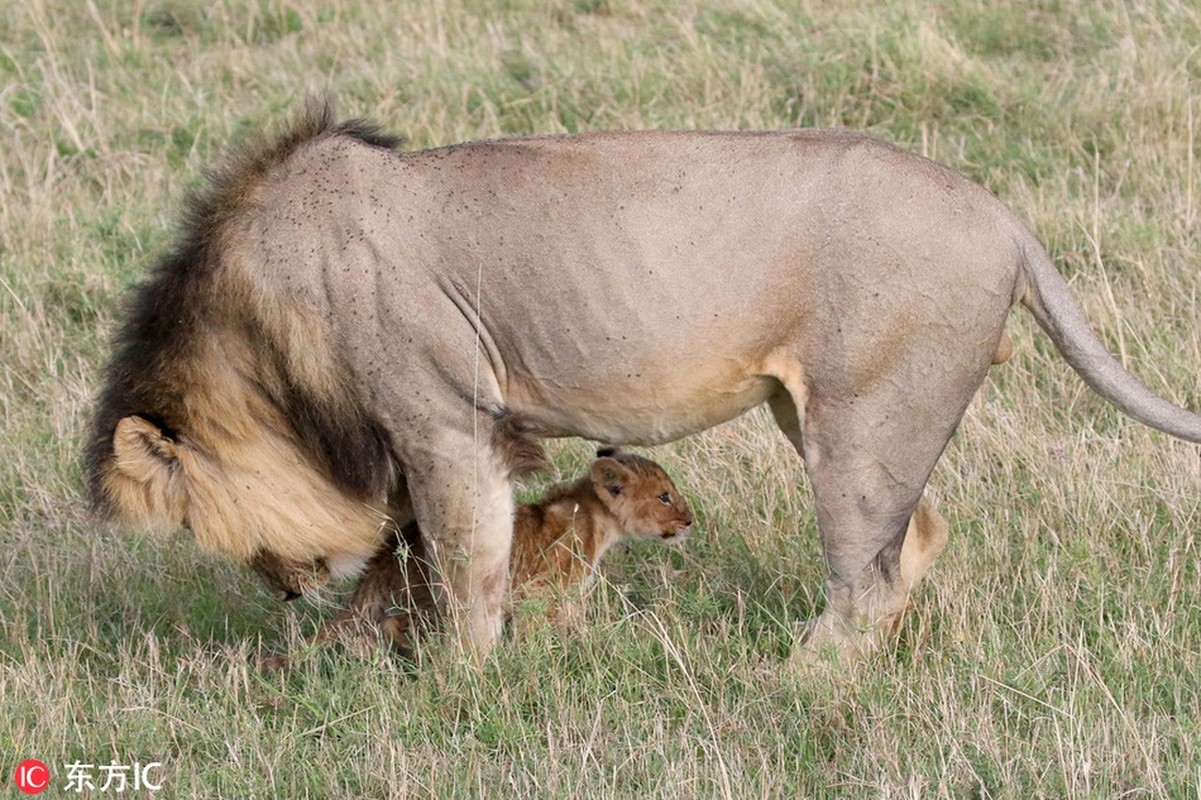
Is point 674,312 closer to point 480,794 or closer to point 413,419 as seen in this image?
point 413,419

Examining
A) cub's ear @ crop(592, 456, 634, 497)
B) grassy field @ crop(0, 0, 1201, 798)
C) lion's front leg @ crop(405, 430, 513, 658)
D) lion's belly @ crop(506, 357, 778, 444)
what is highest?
lion's belly @ crop(506, 357, 778, 444)

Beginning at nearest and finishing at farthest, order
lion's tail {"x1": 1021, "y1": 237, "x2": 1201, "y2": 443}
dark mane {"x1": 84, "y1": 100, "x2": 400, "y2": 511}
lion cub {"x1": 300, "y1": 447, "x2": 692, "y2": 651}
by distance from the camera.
→ lion's tail {"x1": 1021, "y1": 237, "x2": 1201, "y2": 443} < dark mane {"x1": 84, "y1": 100, "x2": 400, "y2": 511} < lion cub {"x1": 300, "y1": 447, "x2": 692, "y2": 651}

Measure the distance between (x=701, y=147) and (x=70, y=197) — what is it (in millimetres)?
4649

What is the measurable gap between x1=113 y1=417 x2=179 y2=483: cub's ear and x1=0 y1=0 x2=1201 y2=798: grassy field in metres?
0.57

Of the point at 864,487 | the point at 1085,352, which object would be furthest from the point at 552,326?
the point at 1085,352

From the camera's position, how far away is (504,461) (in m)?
4.79

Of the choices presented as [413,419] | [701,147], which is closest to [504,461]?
[413,419]

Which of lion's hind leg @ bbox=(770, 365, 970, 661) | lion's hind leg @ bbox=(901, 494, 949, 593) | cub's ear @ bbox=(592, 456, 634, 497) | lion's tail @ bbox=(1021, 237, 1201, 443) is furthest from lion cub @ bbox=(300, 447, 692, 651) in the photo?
lion's tail @ bbox=(1021, 237, 1201, 443)

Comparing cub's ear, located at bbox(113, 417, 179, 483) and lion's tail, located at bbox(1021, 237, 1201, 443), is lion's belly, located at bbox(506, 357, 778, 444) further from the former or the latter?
cub's ear, located at bbox(113, 417, 179, 483)

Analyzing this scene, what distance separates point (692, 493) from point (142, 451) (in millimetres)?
1965

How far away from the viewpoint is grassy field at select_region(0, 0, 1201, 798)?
14.8 feet

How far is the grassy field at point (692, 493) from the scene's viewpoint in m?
4.51

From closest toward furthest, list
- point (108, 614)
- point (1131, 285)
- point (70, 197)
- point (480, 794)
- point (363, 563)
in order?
point (480, 794), point (363, 563), point (108, 614), point (1131, 285), point (70, 197)

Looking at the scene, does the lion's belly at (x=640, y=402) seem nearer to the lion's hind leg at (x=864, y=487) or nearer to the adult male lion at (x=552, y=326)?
the adult male lion at (x=552, y=326)
